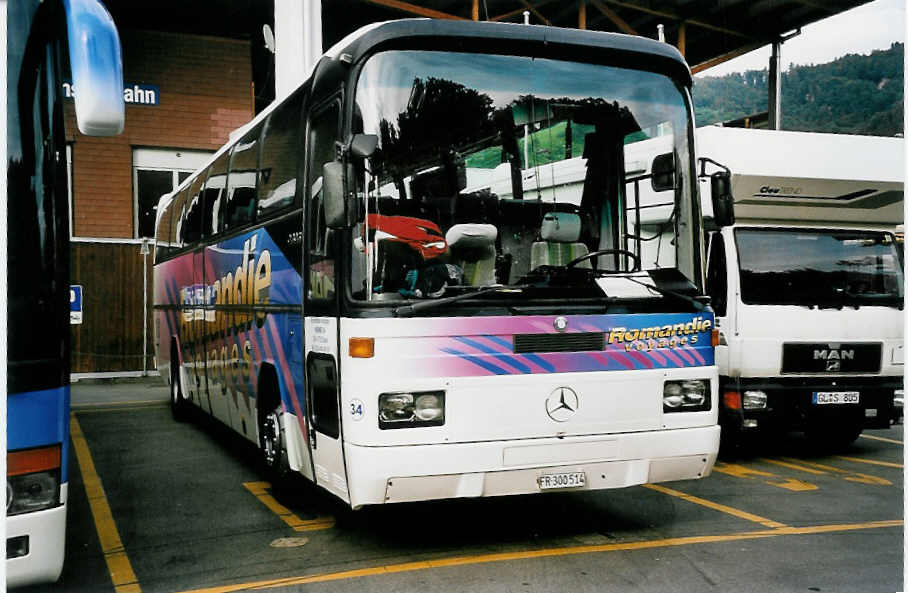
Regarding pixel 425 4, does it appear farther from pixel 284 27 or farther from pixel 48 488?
pixel 48 488

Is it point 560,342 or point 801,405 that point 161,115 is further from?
point 560,342

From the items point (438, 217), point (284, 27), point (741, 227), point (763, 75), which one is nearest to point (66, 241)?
point (438, 217)

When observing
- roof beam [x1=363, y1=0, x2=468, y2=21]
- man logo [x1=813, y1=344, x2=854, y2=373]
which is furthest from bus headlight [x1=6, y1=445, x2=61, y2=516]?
roof beam [x1=363, y1=0, x2=468, y2=21]

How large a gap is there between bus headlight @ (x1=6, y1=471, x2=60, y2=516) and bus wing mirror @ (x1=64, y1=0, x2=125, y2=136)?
1.57 m

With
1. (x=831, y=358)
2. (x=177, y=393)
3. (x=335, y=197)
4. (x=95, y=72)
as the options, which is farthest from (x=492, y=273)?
(x=177, y=393)

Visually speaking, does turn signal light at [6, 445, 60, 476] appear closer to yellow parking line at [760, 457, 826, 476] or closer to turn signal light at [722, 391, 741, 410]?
turn signal light at [722, 391, 741, 410]

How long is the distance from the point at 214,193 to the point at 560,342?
17.2ft

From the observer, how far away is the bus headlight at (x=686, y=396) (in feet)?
19.6

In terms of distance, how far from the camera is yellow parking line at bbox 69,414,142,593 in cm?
552

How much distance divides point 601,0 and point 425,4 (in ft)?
10.7

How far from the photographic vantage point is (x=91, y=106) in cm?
392

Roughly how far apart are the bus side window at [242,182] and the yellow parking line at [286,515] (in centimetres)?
231

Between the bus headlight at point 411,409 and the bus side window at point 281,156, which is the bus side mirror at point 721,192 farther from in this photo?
the bus side window at point 281,156

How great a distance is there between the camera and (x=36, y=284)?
428 centimetres
